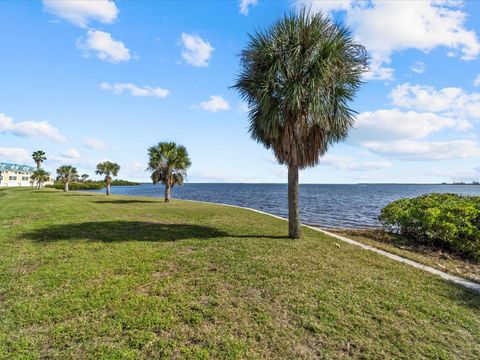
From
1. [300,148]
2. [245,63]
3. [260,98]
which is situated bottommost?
[300,148]

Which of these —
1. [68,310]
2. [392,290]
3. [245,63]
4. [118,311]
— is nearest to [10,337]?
[68,310]

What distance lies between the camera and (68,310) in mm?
4422

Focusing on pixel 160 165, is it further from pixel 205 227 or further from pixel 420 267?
pixel 420 267

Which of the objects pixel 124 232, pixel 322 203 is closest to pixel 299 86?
pixel 124 232

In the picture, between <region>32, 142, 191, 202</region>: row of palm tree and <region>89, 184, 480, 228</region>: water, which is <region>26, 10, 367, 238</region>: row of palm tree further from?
<region>32, 142, 191, 202</region>: row of palm tree

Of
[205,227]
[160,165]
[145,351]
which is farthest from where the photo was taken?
[160,165]

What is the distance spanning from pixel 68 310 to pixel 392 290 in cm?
587

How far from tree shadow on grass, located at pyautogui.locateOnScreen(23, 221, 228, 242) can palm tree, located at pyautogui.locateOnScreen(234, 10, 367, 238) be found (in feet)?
12.4

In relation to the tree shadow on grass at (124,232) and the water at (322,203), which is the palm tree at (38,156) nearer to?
the water at (322,203)

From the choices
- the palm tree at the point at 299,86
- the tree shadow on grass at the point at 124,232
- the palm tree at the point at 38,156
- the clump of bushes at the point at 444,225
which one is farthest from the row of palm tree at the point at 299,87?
the palm tree at the point at 38,156

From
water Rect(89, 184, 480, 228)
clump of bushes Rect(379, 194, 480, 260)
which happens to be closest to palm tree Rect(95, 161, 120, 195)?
water Rect(89, 184, 480, 228)

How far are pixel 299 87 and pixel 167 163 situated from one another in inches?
878

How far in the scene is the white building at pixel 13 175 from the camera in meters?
90.0

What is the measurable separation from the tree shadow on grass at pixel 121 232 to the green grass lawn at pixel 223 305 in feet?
3.53
